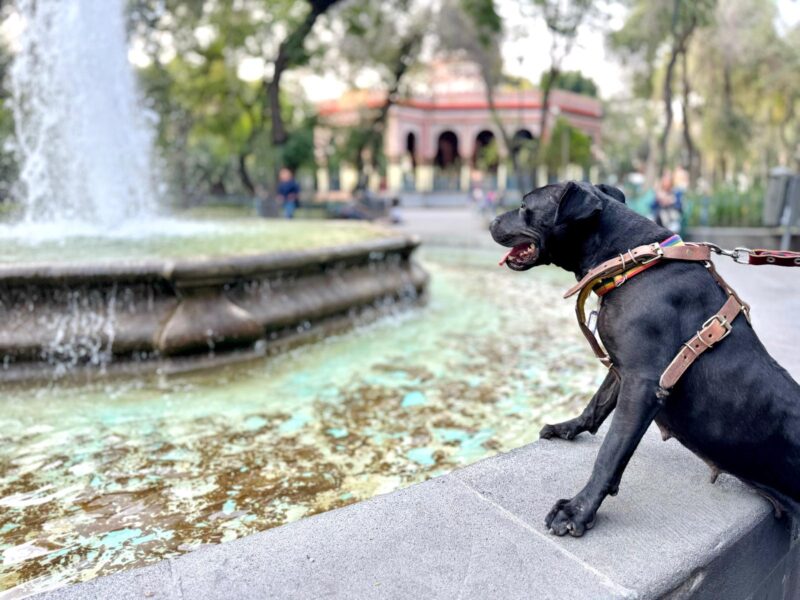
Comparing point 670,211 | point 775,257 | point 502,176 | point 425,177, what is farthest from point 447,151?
point 775,257

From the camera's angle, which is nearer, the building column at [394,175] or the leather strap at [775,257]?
the leather strap at [775,257]

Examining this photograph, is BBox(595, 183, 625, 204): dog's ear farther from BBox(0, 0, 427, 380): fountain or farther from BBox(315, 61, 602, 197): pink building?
BBox(315, 61, 602, 197): pink building

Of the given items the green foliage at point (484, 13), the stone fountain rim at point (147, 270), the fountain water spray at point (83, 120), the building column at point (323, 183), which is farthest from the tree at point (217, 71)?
the stone fountain rim at point (147, 270)

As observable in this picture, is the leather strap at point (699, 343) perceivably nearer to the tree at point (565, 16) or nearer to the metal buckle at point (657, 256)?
the metal buckle at point (657, 256)

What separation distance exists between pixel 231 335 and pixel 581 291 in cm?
331

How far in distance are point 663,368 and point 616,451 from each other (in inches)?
11.1

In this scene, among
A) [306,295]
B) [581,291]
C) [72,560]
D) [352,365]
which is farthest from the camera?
[306,295]

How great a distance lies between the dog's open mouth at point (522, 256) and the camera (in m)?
2.17

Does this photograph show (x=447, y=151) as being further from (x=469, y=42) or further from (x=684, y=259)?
(x=684, y=259)

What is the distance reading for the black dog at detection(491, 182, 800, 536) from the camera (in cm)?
196

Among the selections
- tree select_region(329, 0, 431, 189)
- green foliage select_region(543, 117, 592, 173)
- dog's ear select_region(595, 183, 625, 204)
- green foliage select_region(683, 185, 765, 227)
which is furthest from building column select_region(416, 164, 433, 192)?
dog's ear select_region(595, 183, 625, 204)

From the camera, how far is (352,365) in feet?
17.0

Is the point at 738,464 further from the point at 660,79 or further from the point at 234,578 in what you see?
the point at 660,79

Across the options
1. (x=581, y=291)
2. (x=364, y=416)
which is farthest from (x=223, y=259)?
(x=581, y=291)
